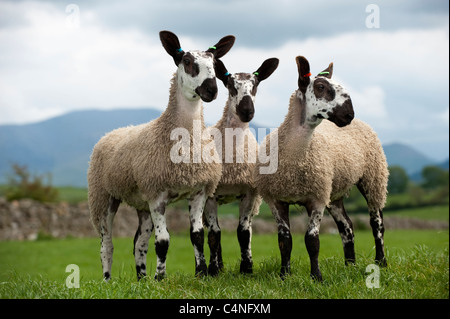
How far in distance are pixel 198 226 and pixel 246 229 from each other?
1.23 meters

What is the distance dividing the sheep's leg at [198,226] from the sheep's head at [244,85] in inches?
57.8

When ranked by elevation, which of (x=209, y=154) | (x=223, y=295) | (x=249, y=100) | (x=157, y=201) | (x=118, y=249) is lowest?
(x=118, y=249)

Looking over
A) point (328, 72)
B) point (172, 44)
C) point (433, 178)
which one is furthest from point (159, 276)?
point (433, 178)

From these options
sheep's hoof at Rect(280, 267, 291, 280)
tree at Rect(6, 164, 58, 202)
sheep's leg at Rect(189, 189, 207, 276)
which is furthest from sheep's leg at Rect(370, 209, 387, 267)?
tree at Rect(6, 164, 58, 202)

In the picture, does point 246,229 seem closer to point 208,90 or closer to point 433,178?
point 208,90

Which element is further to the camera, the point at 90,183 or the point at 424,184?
the point at 424,184

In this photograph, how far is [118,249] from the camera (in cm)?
2373

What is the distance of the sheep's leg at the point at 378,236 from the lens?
9758 millimetres

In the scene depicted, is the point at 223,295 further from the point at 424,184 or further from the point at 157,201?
the point at 424,184

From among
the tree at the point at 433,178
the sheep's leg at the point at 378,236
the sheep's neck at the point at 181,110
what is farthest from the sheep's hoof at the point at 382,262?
the tree at the point at 433,178

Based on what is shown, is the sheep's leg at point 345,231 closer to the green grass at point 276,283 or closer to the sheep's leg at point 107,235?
the green grass at point 276,283
